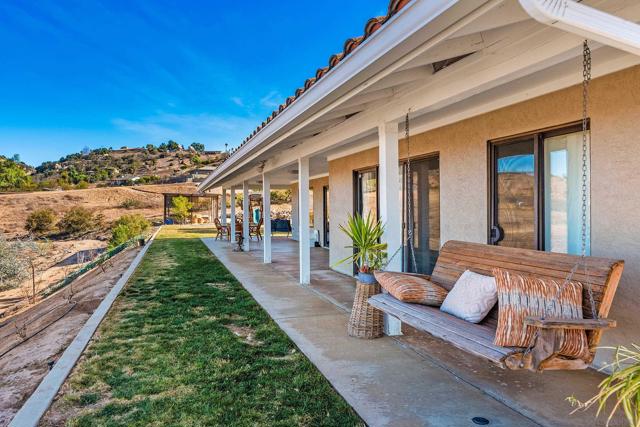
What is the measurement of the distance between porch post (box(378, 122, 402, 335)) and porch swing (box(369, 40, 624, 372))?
61cm

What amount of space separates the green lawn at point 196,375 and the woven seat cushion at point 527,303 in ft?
3.63

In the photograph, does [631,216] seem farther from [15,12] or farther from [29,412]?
[15,12]

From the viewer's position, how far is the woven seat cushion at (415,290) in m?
3.57

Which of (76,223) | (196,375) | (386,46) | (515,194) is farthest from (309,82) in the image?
(76,223)

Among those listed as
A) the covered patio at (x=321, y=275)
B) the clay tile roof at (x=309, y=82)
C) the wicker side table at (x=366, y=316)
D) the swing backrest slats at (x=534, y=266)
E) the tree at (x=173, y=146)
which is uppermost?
the tree at (x=173, y=146)

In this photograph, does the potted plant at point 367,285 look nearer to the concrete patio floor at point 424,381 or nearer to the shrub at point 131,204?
the concrete patio floor at point 424,381

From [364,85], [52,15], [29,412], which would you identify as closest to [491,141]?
[364,85]

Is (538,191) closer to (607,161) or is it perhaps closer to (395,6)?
(607,161)

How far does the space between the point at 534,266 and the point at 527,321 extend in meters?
1.08

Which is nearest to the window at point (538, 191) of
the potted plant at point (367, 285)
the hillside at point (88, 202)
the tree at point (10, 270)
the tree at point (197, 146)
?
the potted plant at point (367, 285)

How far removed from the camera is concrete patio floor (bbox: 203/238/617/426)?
271cm

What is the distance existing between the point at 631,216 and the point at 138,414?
383 centimetres

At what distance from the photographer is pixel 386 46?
2621 mm

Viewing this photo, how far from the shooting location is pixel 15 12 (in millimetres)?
22094
